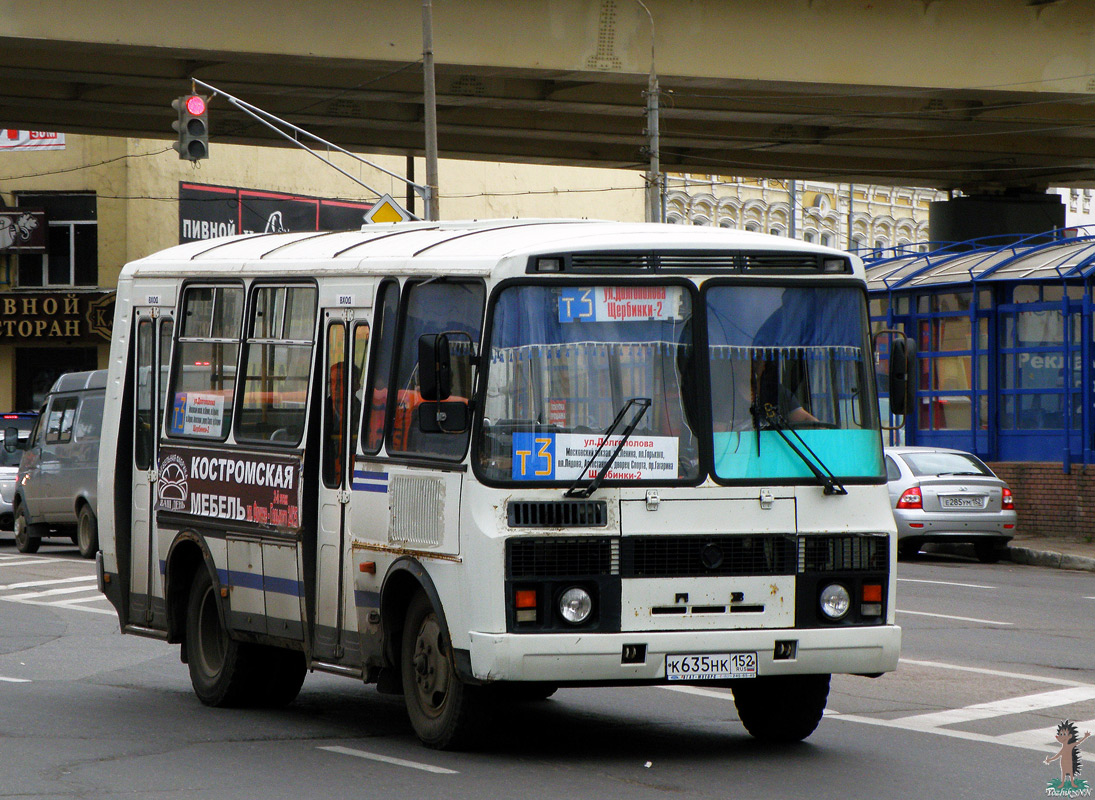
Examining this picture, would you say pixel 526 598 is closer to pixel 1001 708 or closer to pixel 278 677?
pixel 278 677

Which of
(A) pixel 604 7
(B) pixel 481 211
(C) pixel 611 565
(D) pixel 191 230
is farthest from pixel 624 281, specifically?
(B) pixel 481 211

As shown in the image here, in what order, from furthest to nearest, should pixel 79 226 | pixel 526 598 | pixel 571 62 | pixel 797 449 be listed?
pixel 79 226 < pixel 571 62 < pixel 797 449 < pixel 526 598

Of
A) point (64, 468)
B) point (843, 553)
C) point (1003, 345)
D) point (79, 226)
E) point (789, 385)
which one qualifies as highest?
point (79, 226)

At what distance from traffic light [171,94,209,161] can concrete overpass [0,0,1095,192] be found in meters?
1.67

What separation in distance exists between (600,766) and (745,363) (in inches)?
78.0

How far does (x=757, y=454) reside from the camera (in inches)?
327

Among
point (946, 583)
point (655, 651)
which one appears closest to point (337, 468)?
point (655, 651)

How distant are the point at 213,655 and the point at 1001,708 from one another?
454 cm

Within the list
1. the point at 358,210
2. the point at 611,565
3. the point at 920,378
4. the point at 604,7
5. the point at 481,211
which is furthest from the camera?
the point at 481,211

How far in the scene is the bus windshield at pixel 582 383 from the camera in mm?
8008

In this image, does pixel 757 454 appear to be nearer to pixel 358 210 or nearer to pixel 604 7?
pixel 604 7

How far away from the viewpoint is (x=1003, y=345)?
2662cm

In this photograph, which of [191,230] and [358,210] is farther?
[358,210]

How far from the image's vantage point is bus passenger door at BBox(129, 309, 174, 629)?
426 inches
